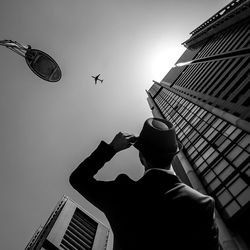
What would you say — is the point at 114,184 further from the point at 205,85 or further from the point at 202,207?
the point at 205,85

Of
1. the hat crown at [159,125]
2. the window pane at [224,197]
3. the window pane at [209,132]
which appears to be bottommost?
the window pane at [224,197]

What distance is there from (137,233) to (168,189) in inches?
20.0

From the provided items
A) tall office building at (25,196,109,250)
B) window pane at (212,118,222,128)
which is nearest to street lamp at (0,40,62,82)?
tall office building at (25,196,109,250)

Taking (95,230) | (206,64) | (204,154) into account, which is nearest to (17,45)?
(95,230)

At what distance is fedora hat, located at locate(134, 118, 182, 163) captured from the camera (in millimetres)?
2521

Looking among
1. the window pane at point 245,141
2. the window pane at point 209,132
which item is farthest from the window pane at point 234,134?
the window pane at point 209,132

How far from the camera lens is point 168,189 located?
2430mm

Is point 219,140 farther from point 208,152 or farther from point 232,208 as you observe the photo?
point 232,208

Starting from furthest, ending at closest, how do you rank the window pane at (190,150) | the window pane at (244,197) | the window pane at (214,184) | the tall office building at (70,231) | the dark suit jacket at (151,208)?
the window pane at (190,150)
the window pane at (214,184)
the window pane at (244,197)
the tall office building at (70,231)
the dark suit jacket at (151,208)

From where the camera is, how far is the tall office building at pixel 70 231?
41.8 ft

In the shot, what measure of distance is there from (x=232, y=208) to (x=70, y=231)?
36.0 feet

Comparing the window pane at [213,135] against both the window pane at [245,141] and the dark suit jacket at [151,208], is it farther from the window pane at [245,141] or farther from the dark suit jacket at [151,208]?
the dark suit jacket at [151,208]

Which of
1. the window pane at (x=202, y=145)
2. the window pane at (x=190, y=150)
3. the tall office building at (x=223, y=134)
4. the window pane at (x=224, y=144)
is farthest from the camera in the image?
the window pane at (x=190, y=150)

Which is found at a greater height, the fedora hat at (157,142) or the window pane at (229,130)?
the window pane at (229,130)
